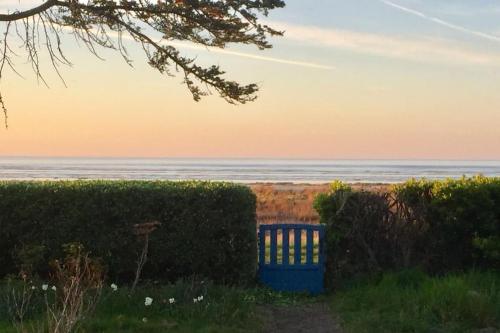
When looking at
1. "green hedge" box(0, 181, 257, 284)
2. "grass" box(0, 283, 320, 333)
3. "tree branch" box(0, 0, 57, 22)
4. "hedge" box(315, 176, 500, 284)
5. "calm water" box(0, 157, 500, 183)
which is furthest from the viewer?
"calm water" box(0, 157, 500, 183)

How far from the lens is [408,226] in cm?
1045

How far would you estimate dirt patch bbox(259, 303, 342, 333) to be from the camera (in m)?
8.23

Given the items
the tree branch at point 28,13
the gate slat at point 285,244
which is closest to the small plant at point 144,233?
the gate slat at point 285,244

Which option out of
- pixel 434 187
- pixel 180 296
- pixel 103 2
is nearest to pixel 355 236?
pixel 434 187

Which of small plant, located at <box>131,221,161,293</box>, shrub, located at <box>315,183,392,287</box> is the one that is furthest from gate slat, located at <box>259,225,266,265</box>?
small plant, located at <box>131,221,161,293</box>

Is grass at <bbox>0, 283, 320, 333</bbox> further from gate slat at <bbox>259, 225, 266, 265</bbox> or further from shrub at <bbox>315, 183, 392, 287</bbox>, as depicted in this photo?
shrub at <bbox>315, 183, 392, 287</bbox>

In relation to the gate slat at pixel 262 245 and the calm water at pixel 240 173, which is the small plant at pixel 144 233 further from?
the calm water at pixel 240 173

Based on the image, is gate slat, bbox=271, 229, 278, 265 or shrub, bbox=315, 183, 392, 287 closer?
gate slat, bbox=271, 229, 278, 265

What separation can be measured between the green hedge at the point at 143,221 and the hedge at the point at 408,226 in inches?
59.9

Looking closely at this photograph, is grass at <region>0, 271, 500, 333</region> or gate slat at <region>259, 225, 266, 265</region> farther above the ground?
gate slat at <region>259, 225, 266, 265</region>

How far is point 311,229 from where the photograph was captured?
33.5 ft

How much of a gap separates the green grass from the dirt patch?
0.63 feet

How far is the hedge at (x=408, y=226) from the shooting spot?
10375 millimetres

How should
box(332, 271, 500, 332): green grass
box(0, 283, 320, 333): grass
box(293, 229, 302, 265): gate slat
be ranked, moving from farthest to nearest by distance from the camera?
box(293, 229, 302, 265): gate slat, box(332, 271, 500, 332): green grass, box(0, 283, 320, 333): grass
